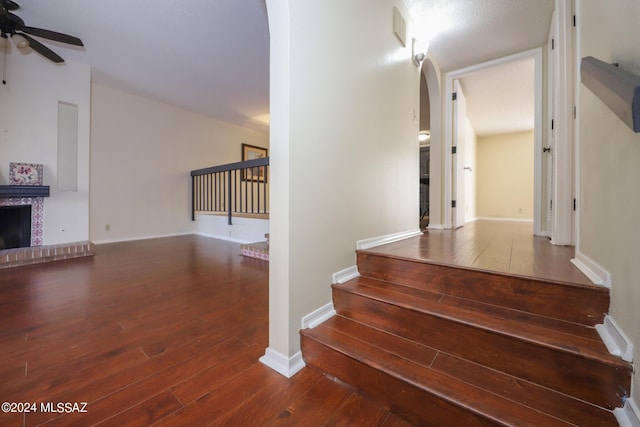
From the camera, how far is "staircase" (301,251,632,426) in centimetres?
78

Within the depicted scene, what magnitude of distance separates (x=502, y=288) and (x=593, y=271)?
1.18ft

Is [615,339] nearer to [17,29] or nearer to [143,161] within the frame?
[17,29]

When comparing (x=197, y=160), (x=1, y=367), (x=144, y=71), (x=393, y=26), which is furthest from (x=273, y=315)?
(x=197, y=160)

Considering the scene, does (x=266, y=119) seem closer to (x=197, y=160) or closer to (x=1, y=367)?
(x=197, y=160)

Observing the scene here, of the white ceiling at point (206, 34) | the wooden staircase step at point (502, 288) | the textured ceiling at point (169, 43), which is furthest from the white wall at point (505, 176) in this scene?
the wooden staircase step at point (502, 288)

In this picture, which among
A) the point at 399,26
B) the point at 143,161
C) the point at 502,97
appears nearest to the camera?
the point at 399,26

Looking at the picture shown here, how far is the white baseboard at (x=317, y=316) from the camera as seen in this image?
1.26 m

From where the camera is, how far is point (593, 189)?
1.08m

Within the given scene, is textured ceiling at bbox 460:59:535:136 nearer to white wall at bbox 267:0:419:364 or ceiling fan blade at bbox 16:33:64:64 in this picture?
white wall at bbox 267:0:419:364

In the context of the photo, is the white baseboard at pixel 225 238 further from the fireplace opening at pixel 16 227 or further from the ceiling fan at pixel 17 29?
the ceiling fan at pixel 17 29

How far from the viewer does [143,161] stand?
4547 millimetres

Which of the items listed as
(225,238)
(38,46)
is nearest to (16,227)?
(38,46)

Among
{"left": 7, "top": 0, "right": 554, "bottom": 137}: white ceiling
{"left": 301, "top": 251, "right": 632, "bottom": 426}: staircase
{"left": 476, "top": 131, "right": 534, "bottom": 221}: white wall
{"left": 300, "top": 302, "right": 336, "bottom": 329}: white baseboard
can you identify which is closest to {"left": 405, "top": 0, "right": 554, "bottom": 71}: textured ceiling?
{"left": 7, "top": 0, "right": 554, "bottom": 137}: white ceiling

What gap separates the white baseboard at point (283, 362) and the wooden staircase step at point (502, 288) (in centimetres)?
68
